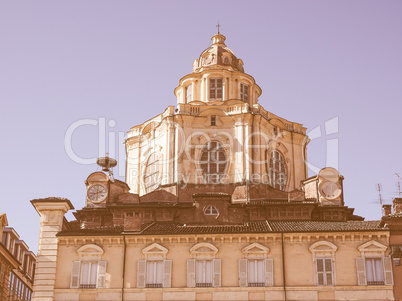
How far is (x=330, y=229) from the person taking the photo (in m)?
45.7

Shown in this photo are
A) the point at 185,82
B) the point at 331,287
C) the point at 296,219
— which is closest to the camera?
the point at 331,287

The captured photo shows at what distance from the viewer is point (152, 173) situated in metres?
63.7

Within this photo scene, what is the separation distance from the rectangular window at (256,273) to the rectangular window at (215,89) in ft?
83.4

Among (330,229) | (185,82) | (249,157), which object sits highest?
(185,82)

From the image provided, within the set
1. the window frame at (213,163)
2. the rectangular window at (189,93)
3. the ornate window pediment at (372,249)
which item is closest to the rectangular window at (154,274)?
the ornate window pediment at (372,249)

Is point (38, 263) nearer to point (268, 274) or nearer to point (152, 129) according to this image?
point (268, 274)

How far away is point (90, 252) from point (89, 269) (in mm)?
1097

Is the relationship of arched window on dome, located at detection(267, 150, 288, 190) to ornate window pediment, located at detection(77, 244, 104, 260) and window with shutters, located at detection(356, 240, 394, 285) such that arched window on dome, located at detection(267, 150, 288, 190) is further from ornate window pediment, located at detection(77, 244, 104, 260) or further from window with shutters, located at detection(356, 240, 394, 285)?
ornate window pediment, located at detection(77, 244, 104, 260)

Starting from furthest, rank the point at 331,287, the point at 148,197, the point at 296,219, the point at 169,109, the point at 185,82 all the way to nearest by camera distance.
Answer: the point at 185,82, the point at 169,109, the point at 148,197, the point at 296,219, the point at 331,287

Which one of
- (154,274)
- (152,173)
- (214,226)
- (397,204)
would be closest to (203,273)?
(154,274)

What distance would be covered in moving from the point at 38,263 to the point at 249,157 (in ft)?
72.3

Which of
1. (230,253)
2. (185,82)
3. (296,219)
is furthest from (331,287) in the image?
(185,82)

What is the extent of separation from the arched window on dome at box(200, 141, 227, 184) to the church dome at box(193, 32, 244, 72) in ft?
33.2

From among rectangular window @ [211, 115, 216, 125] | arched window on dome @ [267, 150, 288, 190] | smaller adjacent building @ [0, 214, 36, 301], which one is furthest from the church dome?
smaller adjacent building @ [0, 214, 36, 301]
